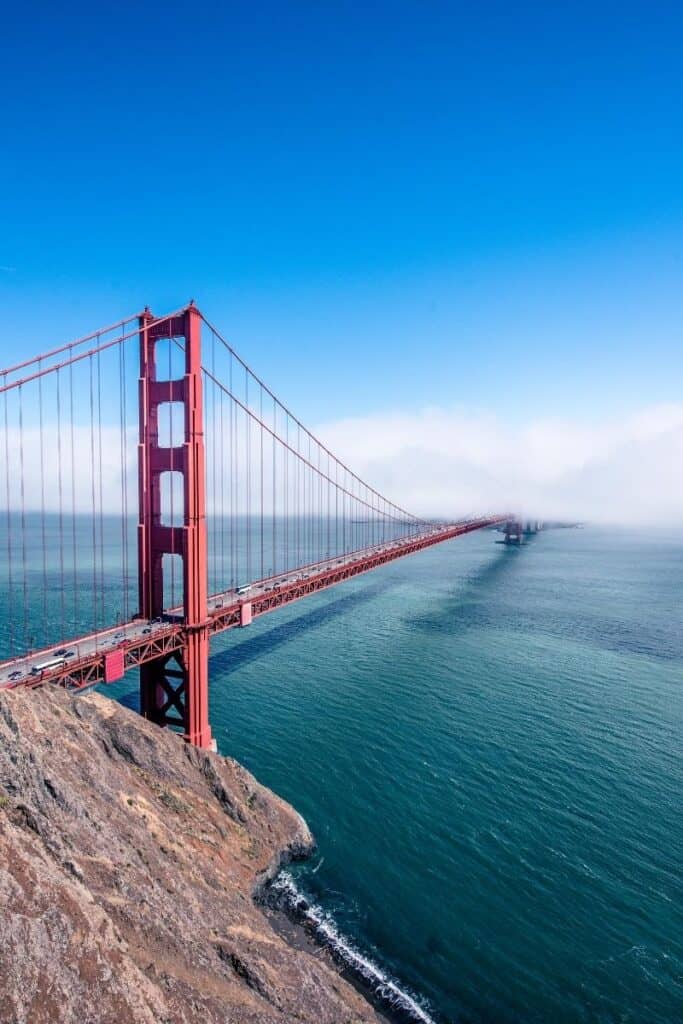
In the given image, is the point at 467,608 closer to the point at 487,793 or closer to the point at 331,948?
the point at 487,793

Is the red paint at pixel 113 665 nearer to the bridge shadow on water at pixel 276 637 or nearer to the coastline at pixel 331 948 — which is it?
the coastline at pixel 331 948

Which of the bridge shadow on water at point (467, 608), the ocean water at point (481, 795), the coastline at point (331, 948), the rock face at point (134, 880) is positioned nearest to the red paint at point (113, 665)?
the rock face at point (134, 880)

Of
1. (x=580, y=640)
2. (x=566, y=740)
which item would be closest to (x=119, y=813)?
(x=566, y=740)

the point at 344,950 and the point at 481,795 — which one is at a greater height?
the point at 481,795

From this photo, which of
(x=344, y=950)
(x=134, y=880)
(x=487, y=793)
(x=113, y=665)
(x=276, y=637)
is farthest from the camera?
(x=276, y=637)

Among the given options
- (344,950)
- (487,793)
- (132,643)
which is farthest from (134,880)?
(487,793)
